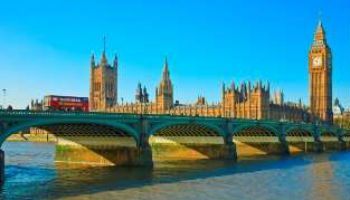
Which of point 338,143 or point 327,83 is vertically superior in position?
point 327,83

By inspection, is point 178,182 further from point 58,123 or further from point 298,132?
point 298,132

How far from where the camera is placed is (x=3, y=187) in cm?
4519

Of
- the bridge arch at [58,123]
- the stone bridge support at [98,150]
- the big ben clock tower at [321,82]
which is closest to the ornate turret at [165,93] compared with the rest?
the big ben clock tower at [321,82]

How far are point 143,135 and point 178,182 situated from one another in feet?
51.5

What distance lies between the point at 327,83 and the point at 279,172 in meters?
135

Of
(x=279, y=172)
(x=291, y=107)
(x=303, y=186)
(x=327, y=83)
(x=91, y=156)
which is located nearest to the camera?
(x=303, y=186)

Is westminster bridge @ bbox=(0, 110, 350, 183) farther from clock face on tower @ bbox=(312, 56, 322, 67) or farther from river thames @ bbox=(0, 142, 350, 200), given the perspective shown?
clock face on tower @ bbox=(312, 56, 322, 67)

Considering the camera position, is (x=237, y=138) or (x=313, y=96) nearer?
(x=237, y=138)

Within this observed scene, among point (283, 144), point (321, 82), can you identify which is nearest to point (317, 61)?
point (321, 82)

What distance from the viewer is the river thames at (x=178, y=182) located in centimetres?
4206

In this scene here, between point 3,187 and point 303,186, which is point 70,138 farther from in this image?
point 303,186

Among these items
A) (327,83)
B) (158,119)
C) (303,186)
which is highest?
(327,83)

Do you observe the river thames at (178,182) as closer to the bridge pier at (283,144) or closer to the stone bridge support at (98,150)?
the stone bridge support at (98,150)

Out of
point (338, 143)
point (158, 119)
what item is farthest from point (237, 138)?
point (338, 143)
